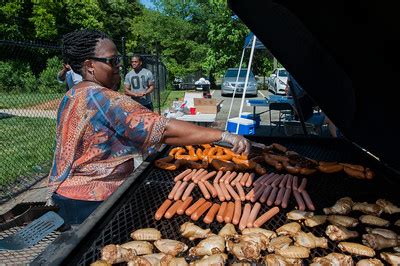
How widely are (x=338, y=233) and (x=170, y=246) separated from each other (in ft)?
3.41

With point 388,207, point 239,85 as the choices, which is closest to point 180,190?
point 388,207

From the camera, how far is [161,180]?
3004 mm

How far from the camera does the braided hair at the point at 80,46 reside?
2.50 meters

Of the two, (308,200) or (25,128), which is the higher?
(308,200)

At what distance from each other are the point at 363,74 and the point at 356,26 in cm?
57

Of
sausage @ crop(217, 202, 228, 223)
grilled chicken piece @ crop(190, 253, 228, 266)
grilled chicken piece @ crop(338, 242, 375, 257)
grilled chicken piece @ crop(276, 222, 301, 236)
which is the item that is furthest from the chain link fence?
grilled chicken piece @ crop(338, 242, 375, 257)

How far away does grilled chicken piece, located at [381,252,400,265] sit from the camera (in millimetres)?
1800

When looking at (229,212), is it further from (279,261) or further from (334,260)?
(334,260)

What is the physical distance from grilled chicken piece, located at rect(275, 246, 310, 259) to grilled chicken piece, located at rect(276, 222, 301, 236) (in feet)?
0.57

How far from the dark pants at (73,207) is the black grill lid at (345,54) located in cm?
183

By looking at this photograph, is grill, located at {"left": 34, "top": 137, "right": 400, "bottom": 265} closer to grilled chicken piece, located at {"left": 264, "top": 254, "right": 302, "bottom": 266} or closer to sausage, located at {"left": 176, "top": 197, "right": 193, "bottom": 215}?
sausage, located at {"left": 176, "top": 197, "right": 193, "bottom": 215}

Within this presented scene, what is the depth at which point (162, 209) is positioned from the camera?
238 centimetres

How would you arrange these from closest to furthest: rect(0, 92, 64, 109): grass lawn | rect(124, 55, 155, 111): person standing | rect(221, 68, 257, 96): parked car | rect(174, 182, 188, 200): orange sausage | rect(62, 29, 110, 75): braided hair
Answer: rect(62, 29, 110, 75): braided hair → rect(174, 182, 188, 200): orange sausage → rect(124, 55, 155, 111): person standing → rect(0, 92, 64, 109): grass lawn → rect(221, 68, 257, 96): parked car

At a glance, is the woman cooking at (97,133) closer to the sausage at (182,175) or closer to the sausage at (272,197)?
the sausage at (272,197)
